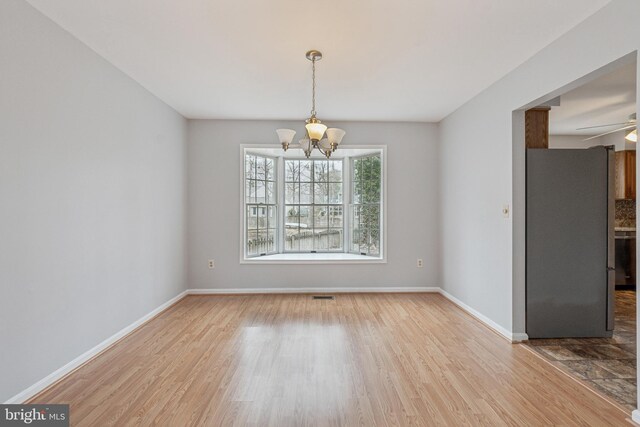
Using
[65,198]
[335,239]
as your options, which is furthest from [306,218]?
[65,198]

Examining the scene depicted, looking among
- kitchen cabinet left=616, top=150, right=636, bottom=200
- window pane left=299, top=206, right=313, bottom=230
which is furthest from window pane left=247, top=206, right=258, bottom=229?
kitchen cabinet left=616, top=150, right=636, bottom=200

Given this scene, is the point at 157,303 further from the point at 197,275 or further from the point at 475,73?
the point at 475,73

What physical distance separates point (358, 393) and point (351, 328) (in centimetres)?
131

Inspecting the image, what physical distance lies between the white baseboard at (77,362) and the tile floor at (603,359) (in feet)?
13.3

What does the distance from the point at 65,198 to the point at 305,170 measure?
12.6 feet

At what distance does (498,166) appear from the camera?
11.7 ft

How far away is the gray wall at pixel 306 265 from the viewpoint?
514 centimetres

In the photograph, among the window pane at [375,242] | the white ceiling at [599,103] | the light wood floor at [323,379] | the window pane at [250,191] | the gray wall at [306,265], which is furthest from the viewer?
the window pane at [375,242]

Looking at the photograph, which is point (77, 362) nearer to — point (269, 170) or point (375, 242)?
point (269, 170)

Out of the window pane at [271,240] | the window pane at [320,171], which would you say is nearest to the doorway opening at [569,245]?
the window pane at [320,171]

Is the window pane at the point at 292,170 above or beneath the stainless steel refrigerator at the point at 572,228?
above

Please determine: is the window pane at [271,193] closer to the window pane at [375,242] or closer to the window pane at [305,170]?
the window pane at [305,170]

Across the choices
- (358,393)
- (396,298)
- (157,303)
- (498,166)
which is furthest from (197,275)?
(498,166)

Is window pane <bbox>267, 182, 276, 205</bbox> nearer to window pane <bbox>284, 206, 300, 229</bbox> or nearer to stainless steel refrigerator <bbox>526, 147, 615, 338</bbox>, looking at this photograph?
window pane <bbox>284, 206, 300, 229</bbox>
